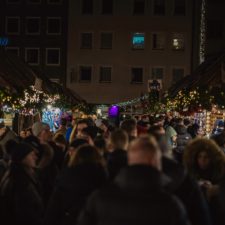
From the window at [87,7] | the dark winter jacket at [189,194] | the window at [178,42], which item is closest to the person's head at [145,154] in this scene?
the dark winter jacket at [189,194]

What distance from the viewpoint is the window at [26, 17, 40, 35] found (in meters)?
54.4

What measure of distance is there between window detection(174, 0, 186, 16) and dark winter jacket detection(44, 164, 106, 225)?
4961 centimetres

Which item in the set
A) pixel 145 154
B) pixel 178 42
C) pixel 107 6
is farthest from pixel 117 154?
pixel 107 6

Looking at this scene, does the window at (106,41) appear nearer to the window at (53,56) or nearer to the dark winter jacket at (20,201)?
the window at (53,56)

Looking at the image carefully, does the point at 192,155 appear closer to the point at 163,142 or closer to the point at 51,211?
the point at 163,142

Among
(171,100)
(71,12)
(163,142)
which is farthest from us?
(71,12)

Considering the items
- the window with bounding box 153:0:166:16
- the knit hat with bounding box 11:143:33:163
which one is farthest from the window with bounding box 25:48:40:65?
the knit hat with bounding box 11:143:33:163

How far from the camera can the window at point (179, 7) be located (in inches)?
2137

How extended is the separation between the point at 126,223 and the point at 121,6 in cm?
5129

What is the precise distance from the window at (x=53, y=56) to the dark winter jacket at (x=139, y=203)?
50255 mm

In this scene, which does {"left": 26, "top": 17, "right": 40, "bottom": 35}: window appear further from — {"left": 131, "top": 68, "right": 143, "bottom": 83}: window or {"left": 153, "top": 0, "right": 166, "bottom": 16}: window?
{"left": 153, "top": 0, "right": 166, "bottom": 16}: window

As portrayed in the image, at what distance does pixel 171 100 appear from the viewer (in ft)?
98.1

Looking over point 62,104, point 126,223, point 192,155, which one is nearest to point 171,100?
point 62,104

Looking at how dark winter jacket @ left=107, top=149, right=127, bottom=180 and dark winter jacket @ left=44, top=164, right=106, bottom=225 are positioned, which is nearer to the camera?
dark winter jacket @ left=44, top=164, right=106, bottom=225
